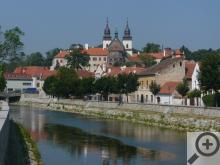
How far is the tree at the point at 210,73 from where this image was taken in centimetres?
4778

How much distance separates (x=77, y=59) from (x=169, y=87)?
8485 cm

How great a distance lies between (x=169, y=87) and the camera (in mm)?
71250

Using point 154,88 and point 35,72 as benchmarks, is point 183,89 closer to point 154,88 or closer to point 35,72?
point 154,88

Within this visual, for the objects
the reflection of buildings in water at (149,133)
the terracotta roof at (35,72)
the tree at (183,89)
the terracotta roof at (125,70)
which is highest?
the terracotta roof at (35,72)

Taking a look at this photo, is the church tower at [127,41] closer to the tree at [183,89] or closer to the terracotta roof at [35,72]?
the terracotta roof at [35,72]

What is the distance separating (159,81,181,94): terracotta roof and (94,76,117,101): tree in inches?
324

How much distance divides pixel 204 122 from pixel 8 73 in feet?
356

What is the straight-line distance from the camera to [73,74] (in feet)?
338

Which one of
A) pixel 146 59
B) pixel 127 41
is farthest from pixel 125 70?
pixel 127 41

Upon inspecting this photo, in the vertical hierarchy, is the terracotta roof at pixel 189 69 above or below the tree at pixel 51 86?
above

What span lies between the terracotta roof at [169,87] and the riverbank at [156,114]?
755 centimetres

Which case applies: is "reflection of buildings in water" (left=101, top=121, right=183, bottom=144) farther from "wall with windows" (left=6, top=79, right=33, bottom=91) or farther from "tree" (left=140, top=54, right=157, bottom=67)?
"tree" (left=140, top=54, right=157, bottom=67)

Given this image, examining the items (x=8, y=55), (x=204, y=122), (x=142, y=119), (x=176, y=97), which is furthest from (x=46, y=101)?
(x=204, y=122)

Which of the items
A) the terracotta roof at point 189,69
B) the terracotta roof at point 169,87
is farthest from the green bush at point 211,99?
the terracotta roof at point 189,69
